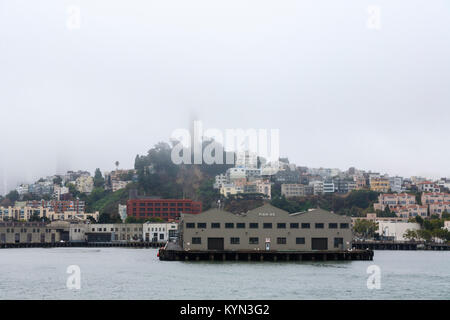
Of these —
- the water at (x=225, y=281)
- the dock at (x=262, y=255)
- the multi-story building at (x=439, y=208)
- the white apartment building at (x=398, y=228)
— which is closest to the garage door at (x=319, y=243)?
the dock at (x=262, y=255)

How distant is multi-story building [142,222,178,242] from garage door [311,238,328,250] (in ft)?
239

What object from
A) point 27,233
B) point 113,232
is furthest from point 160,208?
point 27,233

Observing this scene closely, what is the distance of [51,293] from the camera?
50.3 m

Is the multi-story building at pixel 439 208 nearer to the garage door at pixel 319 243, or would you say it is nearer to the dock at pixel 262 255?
the garage door at pixel 319 243

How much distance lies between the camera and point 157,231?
158 meters

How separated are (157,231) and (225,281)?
331ft

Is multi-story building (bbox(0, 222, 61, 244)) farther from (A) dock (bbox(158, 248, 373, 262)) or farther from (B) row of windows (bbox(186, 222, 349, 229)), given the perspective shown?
(A) dock (bbox(158, 248, 373, 262))

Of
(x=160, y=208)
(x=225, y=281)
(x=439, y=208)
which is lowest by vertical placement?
(x=225, y=281)

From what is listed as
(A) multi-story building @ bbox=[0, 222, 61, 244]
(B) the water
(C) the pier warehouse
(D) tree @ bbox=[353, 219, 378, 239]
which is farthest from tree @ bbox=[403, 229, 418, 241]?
(A) multi-story building @ bbox=[0, 222, 61, 244]

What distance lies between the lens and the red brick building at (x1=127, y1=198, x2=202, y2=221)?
17775cm

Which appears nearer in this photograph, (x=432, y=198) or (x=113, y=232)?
(x=113, y=232)

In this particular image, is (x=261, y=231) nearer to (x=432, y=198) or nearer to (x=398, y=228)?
(x=398, y=228)
